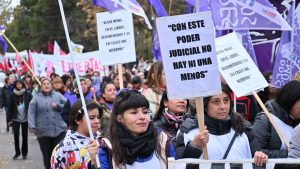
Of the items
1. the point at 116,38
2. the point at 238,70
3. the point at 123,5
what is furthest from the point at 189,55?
the point at 116,38

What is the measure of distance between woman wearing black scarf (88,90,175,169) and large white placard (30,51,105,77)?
1817 cm

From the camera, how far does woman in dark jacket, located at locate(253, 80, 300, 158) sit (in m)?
4.83

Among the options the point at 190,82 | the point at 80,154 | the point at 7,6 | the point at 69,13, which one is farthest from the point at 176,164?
the point at 69,13

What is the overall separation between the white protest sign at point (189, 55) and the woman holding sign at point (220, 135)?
377mm

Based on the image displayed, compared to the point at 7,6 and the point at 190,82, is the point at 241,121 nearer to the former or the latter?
the point at 190,82

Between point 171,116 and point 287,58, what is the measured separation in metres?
2.11

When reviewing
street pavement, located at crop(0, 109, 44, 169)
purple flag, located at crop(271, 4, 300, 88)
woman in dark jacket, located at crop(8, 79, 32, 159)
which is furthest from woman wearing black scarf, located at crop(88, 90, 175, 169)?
woman in dark jacket, located at crop(8, 79, 32, 159)

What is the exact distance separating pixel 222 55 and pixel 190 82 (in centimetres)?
123

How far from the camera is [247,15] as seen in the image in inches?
268

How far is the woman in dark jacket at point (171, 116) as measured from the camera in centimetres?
545

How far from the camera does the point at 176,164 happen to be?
12.7 ft

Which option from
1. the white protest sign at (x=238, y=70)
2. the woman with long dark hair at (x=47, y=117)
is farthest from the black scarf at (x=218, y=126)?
the woman with long dark hair at (x=47, y=117)

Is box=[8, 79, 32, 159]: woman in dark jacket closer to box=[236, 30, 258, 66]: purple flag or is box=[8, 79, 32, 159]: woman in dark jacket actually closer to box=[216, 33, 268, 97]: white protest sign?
box=[236, 30, 258, 66]: purple flag

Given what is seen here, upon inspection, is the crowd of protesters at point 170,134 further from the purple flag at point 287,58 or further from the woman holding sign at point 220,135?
the purple flag at point 287,58
